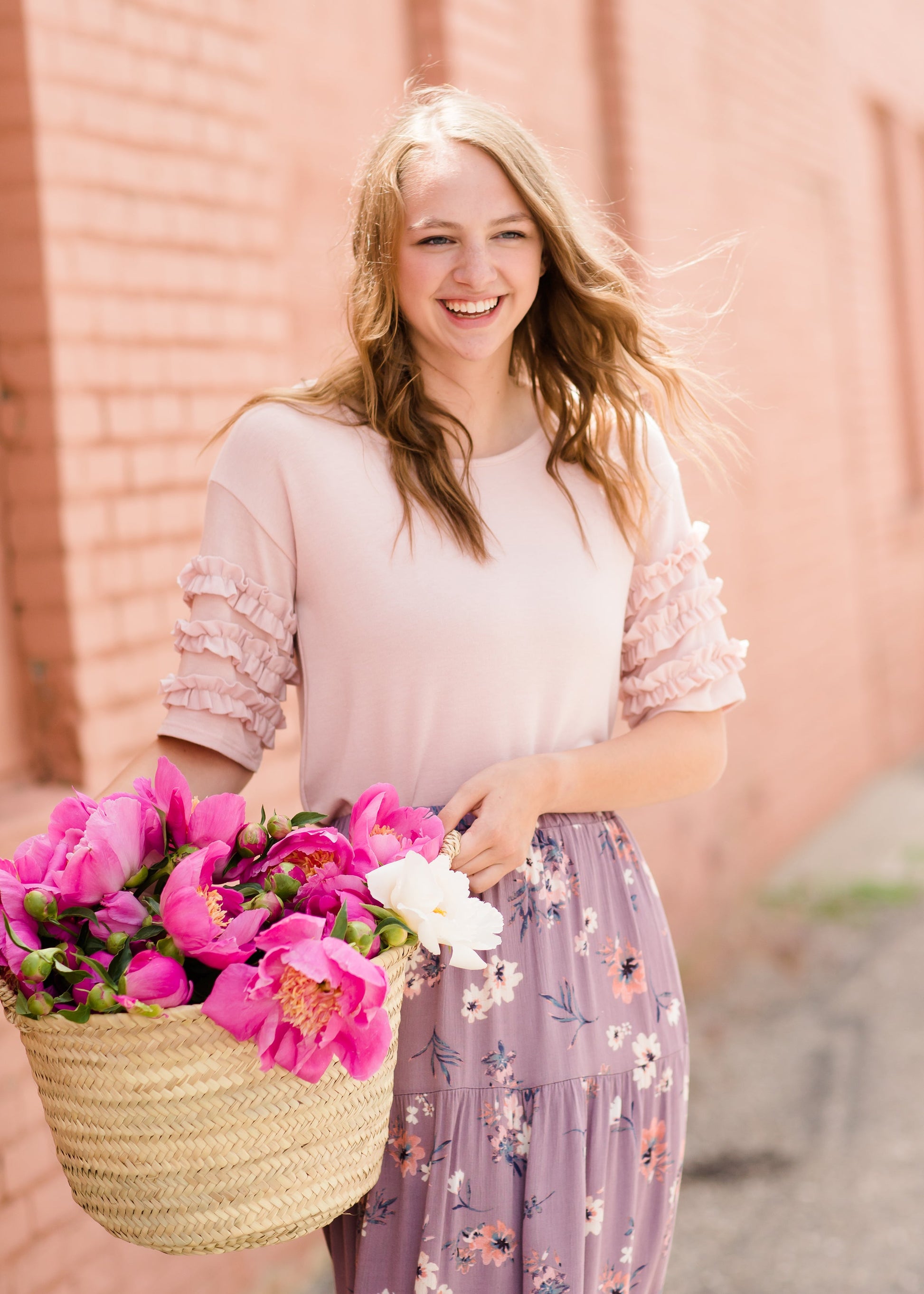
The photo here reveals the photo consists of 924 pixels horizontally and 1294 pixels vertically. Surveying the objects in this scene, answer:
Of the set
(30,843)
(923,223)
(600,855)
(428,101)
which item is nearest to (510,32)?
(428,101)

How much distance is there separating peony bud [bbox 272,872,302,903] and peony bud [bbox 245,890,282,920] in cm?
2

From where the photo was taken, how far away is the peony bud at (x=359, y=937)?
136 cm

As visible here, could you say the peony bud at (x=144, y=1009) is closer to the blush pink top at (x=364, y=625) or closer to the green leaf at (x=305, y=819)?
the green leaf at (x=305, y=819)

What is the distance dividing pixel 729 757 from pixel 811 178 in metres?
3.11

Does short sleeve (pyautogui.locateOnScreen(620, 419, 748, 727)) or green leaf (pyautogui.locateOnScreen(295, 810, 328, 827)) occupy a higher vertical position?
short sleeve (pyautogui.locateOnScreen(620, 419, 748, 727))

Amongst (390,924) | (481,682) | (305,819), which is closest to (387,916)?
(390,924)

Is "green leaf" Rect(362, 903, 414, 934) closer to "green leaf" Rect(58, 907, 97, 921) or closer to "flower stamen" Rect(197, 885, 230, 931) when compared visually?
"flower stamen" Rect(197, 885, 230, 931)

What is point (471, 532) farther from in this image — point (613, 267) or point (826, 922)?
point (826, 922)

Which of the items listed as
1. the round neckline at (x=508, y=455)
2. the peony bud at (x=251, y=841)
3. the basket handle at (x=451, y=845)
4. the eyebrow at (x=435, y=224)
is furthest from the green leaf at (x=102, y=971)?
the eyebrow at (x=435, y=224)

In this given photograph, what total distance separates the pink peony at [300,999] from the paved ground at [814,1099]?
88.6 inches

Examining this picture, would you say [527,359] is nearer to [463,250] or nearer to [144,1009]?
[463,250]

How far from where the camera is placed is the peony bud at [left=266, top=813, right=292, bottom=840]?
153 centimetres

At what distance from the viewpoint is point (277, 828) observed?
1529 millimetres

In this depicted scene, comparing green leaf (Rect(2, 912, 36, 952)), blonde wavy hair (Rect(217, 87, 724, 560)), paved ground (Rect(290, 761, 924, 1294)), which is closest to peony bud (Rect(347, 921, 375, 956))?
green leaf (Rect(2, 912, 36, 952))
